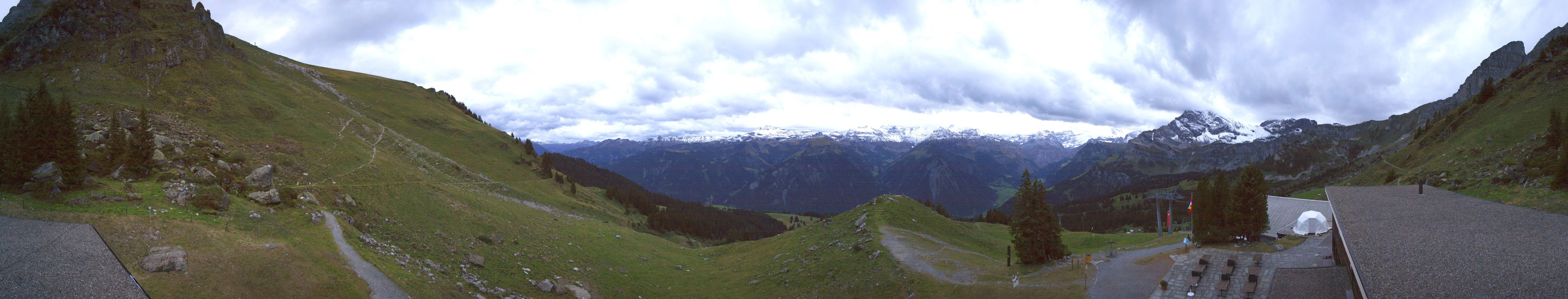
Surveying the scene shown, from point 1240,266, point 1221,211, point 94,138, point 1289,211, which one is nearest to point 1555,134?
point 1289,211

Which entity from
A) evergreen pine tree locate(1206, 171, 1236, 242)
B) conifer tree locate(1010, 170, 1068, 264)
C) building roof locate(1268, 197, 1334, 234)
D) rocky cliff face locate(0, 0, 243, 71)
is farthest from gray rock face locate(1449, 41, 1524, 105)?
rocky cliff face locate(0, 0, 243, 71)

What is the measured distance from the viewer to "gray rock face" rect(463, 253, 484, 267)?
32156 millimetres

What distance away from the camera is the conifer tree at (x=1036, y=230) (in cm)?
3491

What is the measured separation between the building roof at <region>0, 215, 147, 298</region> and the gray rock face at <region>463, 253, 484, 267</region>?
14737mm

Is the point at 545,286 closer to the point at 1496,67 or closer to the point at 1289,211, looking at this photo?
the point at 1289,211

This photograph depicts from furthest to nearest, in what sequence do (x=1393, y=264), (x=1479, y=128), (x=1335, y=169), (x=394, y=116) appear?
(x=1335, y=169)
(x=394, y=116)
(x=1479, y=128)
(x=1393, y=264)

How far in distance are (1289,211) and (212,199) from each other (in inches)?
3654

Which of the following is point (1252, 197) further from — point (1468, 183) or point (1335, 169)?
point (1335, 169)

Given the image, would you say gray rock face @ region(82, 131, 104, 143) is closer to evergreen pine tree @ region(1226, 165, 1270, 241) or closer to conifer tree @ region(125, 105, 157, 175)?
conifer tree @ region(125, 105, 157, 175)

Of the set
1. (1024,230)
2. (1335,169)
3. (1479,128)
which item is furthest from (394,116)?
(1335,169)

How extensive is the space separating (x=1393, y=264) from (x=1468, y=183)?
4808cm

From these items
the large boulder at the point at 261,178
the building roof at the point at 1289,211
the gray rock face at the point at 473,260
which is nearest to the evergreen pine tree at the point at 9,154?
the large boulder at the point at 261,178

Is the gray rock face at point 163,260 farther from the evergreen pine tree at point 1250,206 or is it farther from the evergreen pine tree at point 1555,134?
the evergreen pine tree at point 1555,134

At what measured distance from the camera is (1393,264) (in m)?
17.6
